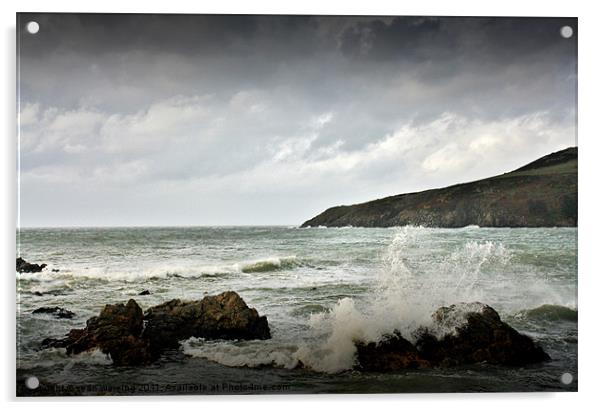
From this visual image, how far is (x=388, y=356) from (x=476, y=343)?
1.75 feet

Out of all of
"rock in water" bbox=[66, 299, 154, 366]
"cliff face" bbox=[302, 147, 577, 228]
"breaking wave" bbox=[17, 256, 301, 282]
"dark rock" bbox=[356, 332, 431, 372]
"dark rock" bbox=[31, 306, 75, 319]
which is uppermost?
"cliff face" bbox=[302, 147, 577, 228]

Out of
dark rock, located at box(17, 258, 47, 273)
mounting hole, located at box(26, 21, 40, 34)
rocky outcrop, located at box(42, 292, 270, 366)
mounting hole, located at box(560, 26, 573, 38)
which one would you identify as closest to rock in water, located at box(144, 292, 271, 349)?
rocky outcrop, located at box(42, 292, 270, 366)

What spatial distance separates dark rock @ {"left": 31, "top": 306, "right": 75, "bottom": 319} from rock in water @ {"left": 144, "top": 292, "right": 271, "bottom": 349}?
45 cm

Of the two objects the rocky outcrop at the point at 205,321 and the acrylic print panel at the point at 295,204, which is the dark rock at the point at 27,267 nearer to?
the acrylic print panel at the point at 295,204

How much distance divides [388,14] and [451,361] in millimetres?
2106

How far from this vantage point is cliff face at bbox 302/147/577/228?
3344 mm

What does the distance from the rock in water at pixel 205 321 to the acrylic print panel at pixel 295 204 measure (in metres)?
0.01

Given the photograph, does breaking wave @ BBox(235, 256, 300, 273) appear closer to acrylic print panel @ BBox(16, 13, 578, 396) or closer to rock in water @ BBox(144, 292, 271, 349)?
acrylic print panel @ BBox(16, 13, 578, 396)

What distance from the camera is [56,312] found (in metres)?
3.19

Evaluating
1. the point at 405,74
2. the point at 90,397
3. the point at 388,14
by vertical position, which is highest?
the point at 388,14
